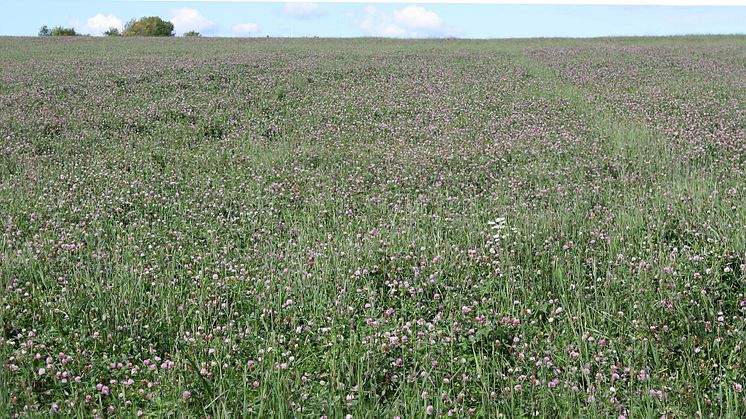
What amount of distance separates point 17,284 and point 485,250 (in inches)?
169

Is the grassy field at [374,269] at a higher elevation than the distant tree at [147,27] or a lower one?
lower

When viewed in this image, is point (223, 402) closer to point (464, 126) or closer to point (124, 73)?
point (464, 126)

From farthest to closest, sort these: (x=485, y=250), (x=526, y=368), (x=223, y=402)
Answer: (x=485, y=250) < (x=526, y=368) < (x=223, y=402)

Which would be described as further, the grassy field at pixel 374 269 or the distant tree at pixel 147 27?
the distant tree at pixel 147 27

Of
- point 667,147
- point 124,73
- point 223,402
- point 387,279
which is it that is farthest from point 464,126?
point 124,73

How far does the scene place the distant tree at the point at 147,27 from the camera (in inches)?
4021

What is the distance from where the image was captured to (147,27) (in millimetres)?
102562

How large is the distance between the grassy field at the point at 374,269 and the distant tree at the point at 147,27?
327ft

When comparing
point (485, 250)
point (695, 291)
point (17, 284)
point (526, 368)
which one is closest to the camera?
point (526, 368)

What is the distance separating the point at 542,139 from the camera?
1133 cm

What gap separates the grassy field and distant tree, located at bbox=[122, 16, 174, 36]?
327 feet

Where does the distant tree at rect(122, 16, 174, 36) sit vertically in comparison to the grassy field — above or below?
above

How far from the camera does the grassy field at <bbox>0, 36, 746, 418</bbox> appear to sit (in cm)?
362

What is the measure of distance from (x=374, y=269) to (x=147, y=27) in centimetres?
11057
